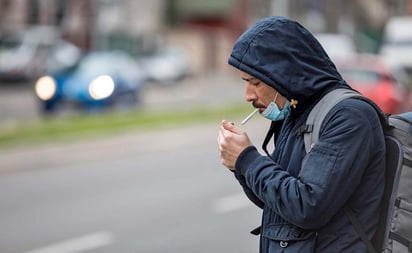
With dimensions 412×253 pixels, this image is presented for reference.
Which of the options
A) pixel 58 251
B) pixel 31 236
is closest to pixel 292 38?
pixel 58 251

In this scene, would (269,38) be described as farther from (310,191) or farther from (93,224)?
(93,224)

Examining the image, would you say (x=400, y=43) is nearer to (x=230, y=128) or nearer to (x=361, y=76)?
(x=361, y=76)

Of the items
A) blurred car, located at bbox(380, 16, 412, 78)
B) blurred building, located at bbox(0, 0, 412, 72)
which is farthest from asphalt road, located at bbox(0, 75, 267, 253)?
blurred building, located at bbox(0, 0, 412, 72)

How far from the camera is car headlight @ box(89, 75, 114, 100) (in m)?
21.7

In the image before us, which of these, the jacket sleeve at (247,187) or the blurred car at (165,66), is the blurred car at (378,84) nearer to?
the jacket sleeve at (247,187)

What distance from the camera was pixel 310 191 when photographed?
8.70 ft

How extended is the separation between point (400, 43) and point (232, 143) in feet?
95.8

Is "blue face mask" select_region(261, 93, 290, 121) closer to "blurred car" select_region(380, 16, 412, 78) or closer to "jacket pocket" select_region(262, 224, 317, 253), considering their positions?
"jacket pocket" select_region(262, 224, 317, 253)

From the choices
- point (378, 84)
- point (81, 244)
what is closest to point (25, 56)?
point (378, 84)

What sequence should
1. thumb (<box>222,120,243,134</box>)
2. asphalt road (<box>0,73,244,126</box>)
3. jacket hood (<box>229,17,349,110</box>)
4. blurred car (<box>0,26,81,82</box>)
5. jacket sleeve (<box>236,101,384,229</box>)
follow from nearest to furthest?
jacket sleeve (<box>236,101,384,229</box>)
jacket hood (<box>229,17,349,110</box>)
thumb (<box>222,120,243,134</box>)
asphalt road (<box>0,73,244,126</box>)
blurred car (<box>0,26,81,82</box>)

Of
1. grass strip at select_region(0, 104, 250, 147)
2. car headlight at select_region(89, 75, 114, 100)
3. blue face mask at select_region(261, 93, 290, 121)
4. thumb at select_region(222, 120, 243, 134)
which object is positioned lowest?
car headlight at select_region(89, 75, 114, 100)

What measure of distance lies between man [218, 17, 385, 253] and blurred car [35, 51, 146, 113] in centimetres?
1887

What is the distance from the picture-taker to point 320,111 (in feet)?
9.04

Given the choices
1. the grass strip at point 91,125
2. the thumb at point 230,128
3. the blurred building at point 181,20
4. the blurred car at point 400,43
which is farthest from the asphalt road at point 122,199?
the blurred building at point 181,20
